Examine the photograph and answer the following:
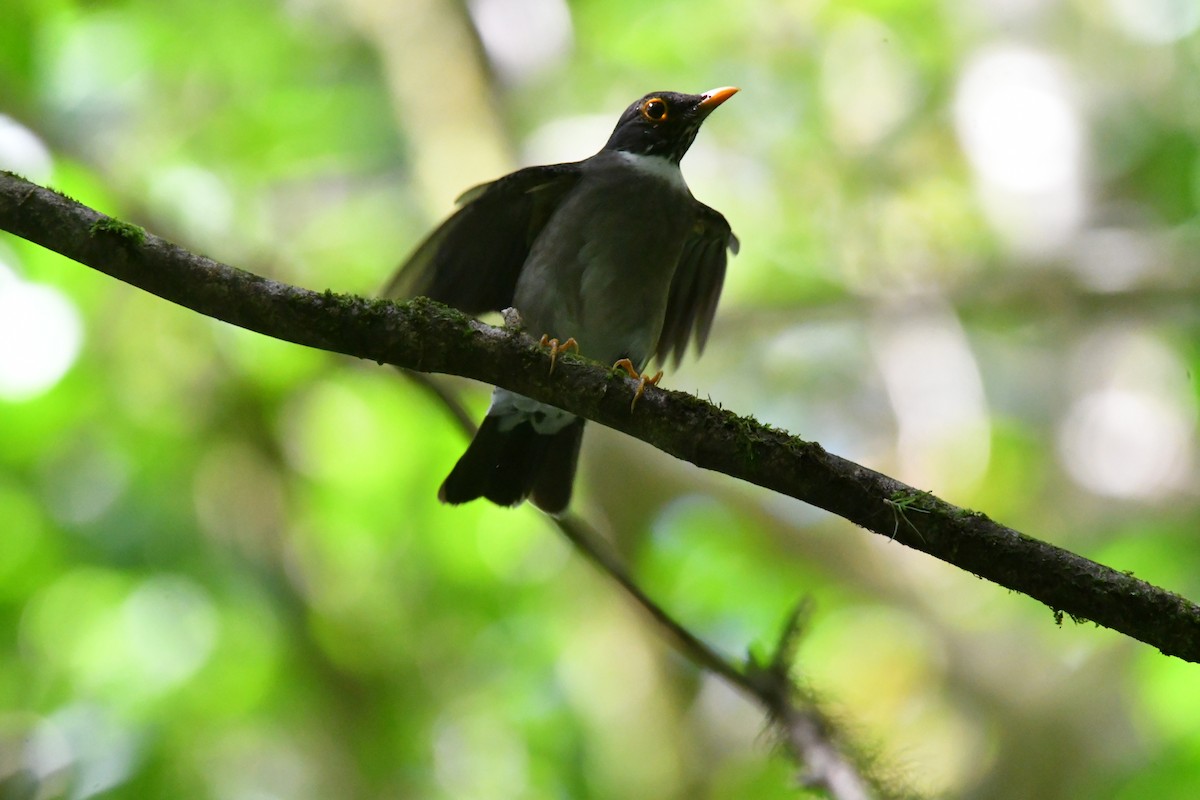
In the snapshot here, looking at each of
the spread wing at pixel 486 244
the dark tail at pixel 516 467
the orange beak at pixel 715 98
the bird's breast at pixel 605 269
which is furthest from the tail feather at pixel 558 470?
the orange beak at pixel 715 98

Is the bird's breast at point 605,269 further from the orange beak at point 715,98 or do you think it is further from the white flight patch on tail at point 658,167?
the orange beak at point 715,98

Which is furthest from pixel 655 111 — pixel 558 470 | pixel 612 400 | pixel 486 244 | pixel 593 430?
pixel 612 400

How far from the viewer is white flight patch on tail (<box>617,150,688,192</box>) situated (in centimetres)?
514

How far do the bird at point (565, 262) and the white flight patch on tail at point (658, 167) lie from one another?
10 mm

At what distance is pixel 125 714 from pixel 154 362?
2600mm

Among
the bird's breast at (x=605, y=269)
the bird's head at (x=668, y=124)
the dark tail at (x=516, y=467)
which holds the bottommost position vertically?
the dark tail at (x=516, y=467)

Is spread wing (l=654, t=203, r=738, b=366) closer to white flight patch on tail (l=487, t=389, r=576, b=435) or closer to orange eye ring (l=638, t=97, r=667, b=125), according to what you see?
orange eye ring (l=638, t=97, r=667, b=125)

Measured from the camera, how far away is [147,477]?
8.04 meters

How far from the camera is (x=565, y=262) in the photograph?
15.8 feet

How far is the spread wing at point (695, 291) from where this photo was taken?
558 cm

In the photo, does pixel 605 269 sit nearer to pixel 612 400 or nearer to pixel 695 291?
pixel 695 291

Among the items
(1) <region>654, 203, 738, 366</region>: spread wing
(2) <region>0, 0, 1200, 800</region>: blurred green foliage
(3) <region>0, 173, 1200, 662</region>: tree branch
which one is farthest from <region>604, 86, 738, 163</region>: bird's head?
(3) <region>0, 173, 1200, 662</region>: tree branch

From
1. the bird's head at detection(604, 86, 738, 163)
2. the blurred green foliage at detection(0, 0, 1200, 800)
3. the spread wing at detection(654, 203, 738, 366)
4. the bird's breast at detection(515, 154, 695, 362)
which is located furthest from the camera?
the blurred green foliage at detection(0, 0, 1200, 800)

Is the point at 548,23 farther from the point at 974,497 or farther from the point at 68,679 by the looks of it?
the point at 68,679
